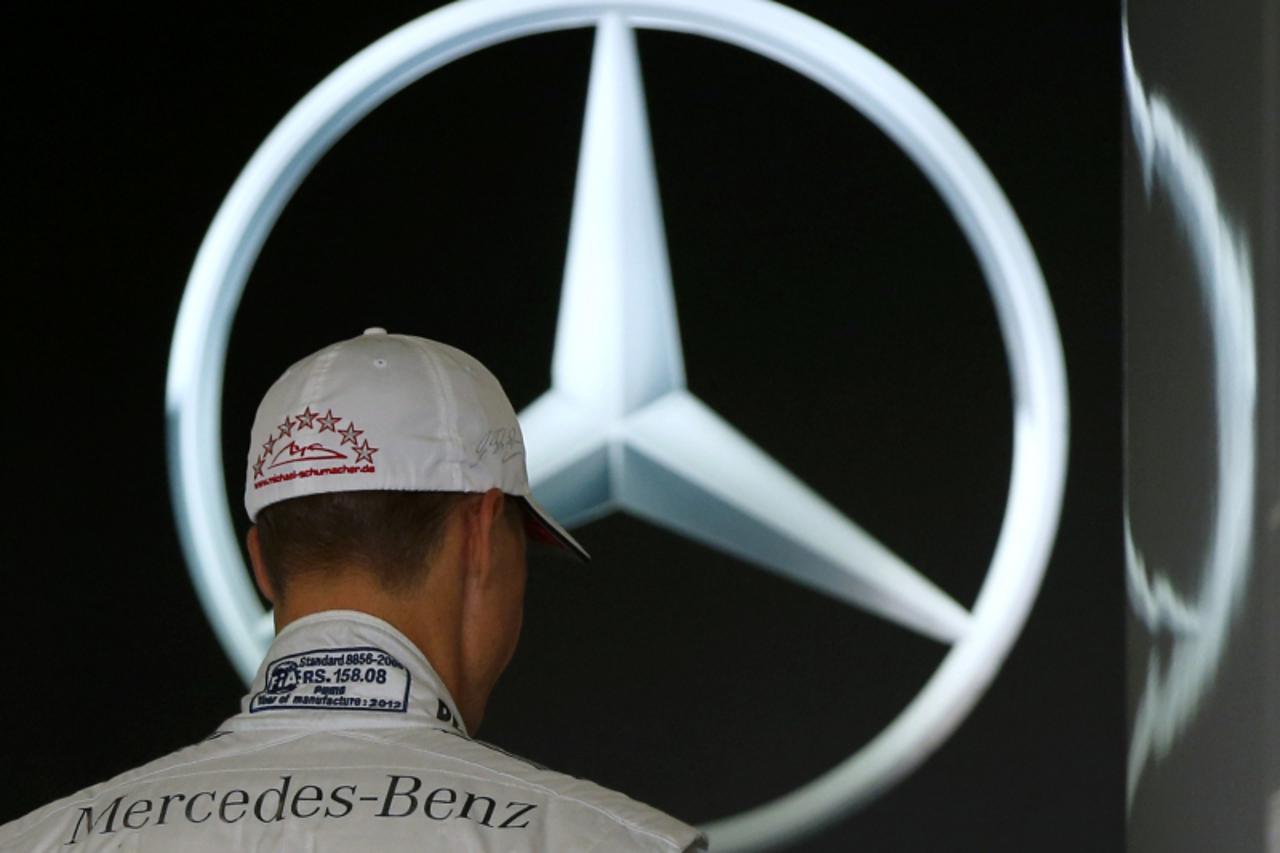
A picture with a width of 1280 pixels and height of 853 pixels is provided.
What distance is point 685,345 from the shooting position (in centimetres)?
268

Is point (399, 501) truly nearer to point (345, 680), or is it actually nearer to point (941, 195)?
point (345, 680)

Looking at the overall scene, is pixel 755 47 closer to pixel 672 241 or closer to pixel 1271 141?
pixel 672 241

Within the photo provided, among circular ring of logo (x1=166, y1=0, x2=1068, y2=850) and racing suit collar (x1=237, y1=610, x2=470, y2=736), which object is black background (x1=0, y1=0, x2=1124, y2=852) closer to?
circular ring of logo (x1=166, y1=0, x2=1068, y2=850)

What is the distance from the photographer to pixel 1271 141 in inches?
59.2

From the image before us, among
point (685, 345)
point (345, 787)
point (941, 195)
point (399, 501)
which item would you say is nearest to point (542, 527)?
point (399, 501)

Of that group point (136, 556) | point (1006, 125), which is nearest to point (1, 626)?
point (136, 556)

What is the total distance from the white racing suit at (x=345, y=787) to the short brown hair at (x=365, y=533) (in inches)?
1.3

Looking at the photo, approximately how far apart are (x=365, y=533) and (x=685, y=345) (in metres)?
1.72

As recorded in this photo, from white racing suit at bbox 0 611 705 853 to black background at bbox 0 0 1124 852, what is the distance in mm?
1694

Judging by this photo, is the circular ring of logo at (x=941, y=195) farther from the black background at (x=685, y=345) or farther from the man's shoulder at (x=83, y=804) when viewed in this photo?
the man's shoulder at (x=83, y=804)

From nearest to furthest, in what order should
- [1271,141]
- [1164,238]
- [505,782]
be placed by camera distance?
1. [505,782]
2. [1271,141]
3. [1164,238]

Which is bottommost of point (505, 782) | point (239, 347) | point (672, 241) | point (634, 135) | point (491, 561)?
point (505, 782)

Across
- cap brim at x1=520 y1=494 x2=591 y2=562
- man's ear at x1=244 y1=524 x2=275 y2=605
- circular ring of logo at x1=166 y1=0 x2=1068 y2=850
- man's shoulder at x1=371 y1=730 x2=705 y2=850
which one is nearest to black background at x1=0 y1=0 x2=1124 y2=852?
circular ring of logo at x1=166 y1=0 x2=1068 y2=850

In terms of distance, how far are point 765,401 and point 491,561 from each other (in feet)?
5.53
